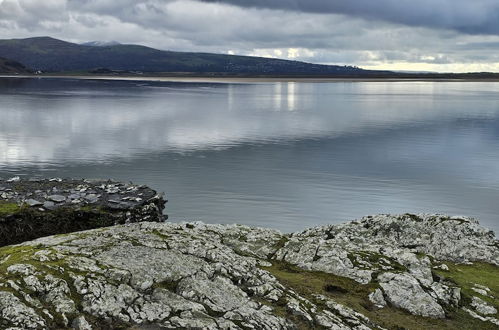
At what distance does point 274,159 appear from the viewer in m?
82.1

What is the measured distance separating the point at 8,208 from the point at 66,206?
3.84 metres

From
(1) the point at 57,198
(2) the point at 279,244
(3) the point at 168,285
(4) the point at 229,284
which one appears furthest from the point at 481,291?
(1) the point at 57,198

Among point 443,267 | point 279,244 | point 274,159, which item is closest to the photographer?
point 443,267

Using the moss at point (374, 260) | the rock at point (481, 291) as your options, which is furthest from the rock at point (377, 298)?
the rock at point (481, 291)

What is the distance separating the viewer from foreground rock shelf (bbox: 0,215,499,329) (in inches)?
673

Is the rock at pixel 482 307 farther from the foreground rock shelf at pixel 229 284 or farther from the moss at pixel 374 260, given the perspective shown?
the moss at pixel 374 260

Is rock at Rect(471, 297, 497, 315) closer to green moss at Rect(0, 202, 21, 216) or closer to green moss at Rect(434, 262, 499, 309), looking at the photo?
green moss at Rect(434, 262, 499, 309)

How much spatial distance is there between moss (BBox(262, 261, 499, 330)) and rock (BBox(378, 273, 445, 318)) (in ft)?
1.18

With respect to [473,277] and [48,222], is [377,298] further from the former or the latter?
[48,222]

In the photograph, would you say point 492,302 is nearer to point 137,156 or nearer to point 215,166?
point 215,166

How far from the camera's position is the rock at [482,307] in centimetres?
2158

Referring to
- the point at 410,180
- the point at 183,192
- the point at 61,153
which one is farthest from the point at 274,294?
the point at 61,153

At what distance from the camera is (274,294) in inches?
773

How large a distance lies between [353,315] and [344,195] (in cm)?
4073
